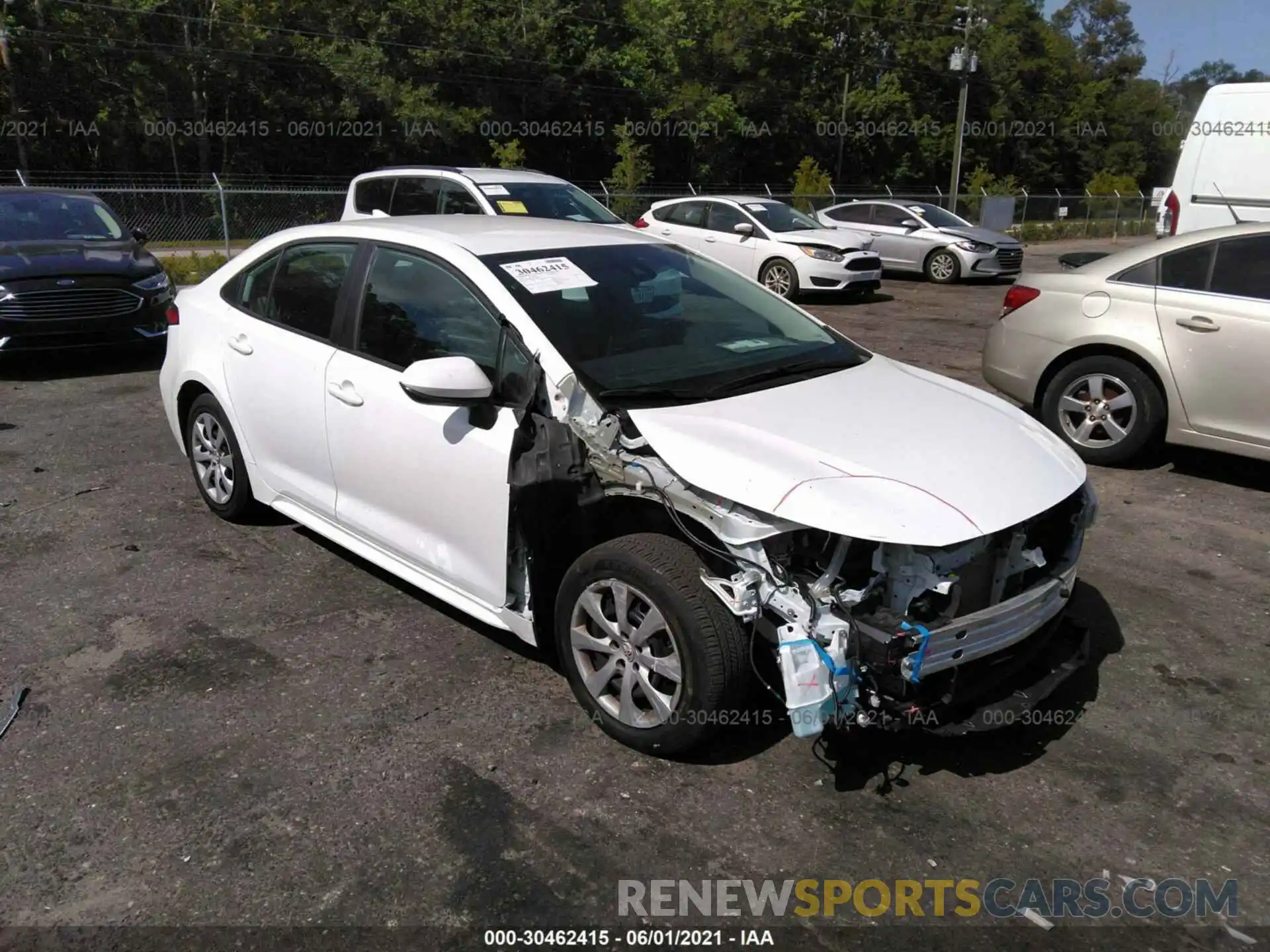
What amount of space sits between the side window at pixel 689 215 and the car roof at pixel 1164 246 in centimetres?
951

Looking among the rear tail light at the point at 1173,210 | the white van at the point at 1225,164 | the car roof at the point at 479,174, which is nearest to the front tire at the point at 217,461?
the car roof at the point at 479,174

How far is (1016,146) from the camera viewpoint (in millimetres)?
64875

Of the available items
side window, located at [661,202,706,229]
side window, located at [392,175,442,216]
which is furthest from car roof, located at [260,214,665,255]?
side window, located at [661,202,706,229]

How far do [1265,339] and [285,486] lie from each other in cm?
532

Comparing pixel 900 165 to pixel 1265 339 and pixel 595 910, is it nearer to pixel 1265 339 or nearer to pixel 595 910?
pixel 1265 339

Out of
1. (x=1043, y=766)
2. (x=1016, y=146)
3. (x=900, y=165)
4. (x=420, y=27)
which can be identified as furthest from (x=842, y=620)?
(x=1016, y=146)

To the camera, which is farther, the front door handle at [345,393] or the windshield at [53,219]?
the windshield at [53,219]

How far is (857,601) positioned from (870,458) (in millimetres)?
508

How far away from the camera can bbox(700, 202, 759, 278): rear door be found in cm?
1512

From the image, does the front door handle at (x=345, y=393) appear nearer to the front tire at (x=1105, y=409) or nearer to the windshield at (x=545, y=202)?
the front tire at (x=1105, y=409)

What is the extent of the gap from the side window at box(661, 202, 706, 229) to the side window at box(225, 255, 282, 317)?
11.4 m

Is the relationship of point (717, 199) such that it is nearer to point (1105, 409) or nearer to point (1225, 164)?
point (1225, 164)

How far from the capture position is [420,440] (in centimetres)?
368

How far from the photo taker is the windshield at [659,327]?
11.6 ft
